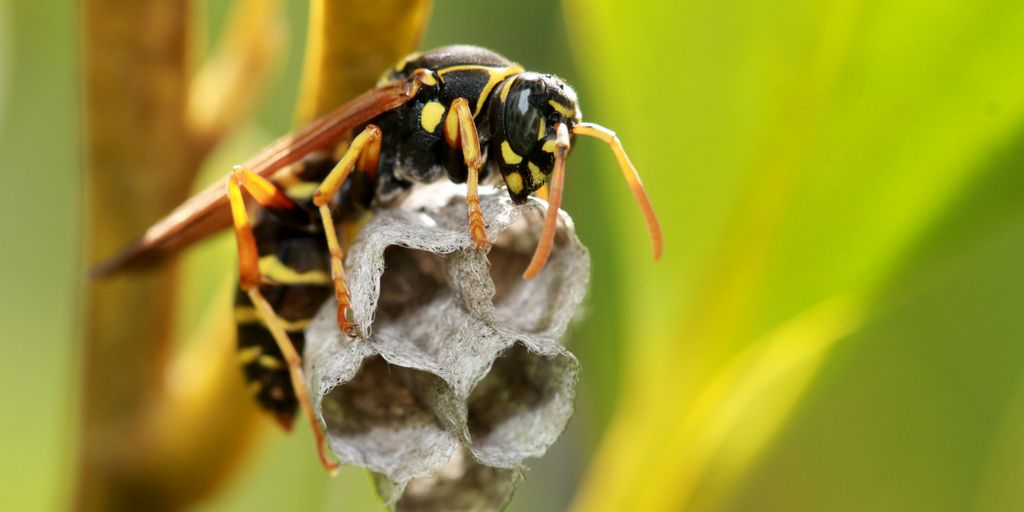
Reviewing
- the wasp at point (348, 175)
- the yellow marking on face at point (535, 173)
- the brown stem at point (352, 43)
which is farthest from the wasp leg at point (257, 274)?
the yellow marking on face at point (535, 173)

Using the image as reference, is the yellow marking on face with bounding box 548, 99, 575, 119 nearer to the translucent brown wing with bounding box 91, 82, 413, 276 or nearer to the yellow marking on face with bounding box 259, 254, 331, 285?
the translucent brown wing with bounding box 91, 82, 413, 276

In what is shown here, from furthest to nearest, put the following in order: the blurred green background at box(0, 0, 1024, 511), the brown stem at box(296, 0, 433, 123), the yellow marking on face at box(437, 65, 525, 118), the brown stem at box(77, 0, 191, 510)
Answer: the yellow marking on face at box(437, 65, 525, 118)
the brown stem at box(77, 0, 191, 510)
the blurred green background at box(0, 0, 1024, 511)
the brown stem at box(296, 0, 433, 123)

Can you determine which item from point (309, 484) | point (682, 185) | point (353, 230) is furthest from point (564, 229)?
point (309, 484)

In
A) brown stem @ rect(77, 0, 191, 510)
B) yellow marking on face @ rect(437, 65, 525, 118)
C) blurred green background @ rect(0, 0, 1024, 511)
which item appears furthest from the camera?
yellow marking on face @ rect(437, 65, 525, 118)

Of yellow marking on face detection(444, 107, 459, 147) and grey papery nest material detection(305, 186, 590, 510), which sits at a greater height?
yellow marking on face detection(444, 107, 459, 147)

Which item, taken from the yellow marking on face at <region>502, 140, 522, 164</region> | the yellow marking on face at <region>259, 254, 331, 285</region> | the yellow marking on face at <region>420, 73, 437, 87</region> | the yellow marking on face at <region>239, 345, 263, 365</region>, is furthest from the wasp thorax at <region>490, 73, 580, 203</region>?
the yellow marking on face at <region>239, 345, 263, 365</region>

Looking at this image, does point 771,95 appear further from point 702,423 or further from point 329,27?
point 329,27

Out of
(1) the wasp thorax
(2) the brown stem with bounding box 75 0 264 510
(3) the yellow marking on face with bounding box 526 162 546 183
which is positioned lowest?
(2) the brown stem with bounding box 75 0 264 510
